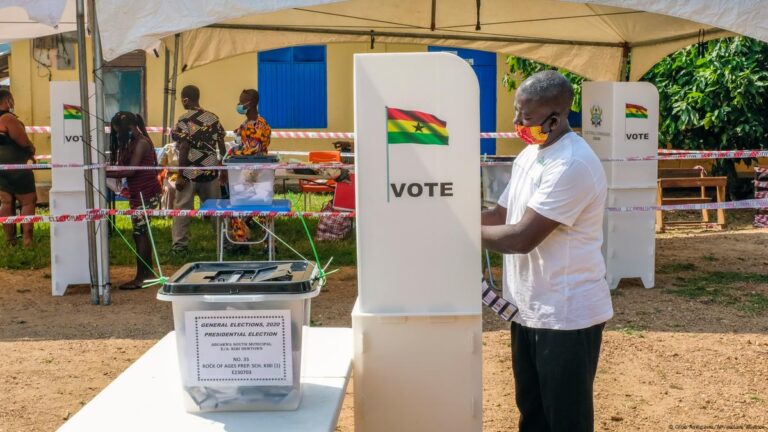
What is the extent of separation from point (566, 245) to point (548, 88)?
1.79 feet

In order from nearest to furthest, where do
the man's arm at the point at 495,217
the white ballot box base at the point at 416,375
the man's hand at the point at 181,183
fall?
the white ballot box base at the point at 416,375 < the man's arm at the point at 495,217 < the man's hand at the point at 181,183

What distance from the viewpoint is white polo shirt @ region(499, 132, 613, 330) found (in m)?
3.26

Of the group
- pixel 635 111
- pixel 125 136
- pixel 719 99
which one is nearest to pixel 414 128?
pixel 635 111

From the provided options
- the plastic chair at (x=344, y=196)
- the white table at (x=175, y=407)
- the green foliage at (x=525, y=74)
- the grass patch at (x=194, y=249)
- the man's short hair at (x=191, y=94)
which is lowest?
the grass patch at (x=194, y=249)

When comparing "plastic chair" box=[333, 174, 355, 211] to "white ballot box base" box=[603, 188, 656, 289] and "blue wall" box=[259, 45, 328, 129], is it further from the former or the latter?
"blue wall" box=[259, 45, 328, 129]

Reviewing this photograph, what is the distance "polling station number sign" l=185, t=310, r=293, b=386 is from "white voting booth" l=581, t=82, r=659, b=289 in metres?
6.03

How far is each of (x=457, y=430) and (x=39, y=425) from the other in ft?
9.00

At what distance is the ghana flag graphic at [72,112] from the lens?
799cm

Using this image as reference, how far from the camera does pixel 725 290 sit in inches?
332

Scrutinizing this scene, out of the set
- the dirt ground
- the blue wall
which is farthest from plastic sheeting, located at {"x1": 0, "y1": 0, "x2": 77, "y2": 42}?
the blue wall

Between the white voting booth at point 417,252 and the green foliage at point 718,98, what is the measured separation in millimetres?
10919

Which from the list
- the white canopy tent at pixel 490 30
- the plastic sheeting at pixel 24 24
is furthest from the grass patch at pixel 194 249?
the plastic sheeting at pixel 24 24

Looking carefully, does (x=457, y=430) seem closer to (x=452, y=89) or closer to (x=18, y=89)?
(x=452, y=89)

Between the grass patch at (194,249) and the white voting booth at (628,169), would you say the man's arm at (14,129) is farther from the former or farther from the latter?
the white voting booth at (628,169)
